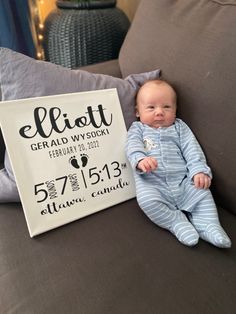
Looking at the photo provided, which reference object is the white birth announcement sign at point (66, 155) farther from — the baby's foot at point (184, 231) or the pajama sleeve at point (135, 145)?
the baby's foot at point (184, 231)

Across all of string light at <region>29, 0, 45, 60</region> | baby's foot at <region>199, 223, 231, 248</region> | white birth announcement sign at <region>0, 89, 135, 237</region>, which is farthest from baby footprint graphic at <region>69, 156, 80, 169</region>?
string light at <region>29, 0, 45, 60</region>

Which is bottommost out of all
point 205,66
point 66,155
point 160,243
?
point 160,243

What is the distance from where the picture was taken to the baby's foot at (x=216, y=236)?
691mm

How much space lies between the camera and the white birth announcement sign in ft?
2.51

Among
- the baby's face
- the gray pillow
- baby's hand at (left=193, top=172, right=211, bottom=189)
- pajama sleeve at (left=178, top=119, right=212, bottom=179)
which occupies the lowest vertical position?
baby's hand at (left=193, top=172, right=211, bottom=189)

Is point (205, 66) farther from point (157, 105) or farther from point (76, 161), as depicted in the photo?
point (76, 161)

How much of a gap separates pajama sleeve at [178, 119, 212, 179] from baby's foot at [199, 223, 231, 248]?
15 centimetres

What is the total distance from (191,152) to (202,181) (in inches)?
3.4

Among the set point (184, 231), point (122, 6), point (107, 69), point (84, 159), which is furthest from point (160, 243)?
point (122, 6)

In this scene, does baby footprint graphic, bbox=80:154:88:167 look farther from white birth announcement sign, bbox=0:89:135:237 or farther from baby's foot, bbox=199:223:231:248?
baby's foot, bbox=199:223:231:248

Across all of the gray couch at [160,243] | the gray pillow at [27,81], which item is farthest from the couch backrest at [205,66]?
the gray pillow at [27,81]

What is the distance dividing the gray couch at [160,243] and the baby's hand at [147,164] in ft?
0.36

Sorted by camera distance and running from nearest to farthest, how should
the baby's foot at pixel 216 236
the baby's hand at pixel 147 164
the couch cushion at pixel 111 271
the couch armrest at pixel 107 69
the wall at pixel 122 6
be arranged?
the couch cushion at pixel 111 271
the baby's foot at pixel 216 236
the baby's hand at pixel 147 164
the couch armrest at pixel 107 69
the wall at pixel 122 6

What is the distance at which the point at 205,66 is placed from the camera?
833mm
